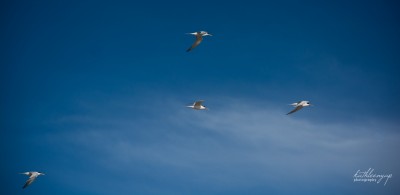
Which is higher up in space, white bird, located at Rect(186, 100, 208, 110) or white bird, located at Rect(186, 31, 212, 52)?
white bird, located at Rect(186, 31, 212, 52)

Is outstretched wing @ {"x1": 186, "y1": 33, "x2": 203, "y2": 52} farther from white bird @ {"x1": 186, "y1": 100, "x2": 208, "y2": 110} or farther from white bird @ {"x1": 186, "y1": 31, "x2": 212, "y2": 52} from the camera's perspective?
white bird @ {"x1": 186, "y1": 100, "x2": 208, "y2": 110}

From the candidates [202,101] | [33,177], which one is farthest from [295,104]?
[33,177]

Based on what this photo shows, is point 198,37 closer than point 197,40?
Yes

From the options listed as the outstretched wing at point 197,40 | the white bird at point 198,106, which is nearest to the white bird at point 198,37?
the outstretched wing at point 197,40

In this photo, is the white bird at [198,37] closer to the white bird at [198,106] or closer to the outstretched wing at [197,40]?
the outstretched wing at [197,40]

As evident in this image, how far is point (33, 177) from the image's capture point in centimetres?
4138

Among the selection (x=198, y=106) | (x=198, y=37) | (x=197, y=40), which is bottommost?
(x=198, y=106)

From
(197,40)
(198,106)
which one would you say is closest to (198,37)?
(197,40)

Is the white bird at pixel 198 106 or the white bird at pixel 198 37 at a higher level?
the white bird at pixel 198 37

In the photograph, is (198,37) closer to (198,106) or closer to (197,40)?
(197,40)

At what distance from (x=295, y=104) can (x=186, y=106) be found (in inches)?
288

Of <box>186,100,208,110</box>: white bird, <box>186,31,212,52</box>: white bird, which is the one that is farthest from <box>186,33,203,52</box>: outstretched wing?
<box>186,100,208,110</box>: white bird

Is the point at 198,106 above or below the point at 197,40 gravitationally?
below

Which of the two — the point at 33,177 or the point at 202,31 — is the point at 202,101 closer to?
the point at 202,31
